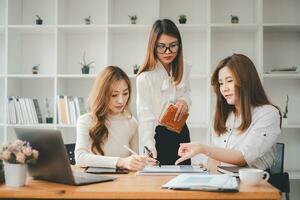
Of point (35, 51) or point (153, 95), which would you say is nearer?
point (153, 95)

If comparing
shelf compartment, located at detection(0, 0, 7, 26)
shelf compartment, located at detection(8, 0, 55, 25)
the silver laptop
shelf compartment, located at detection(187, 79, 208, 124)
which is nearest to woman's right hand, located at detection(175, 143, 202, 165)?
the silver laptop

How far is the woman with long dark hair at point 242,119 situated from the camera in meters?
1.87

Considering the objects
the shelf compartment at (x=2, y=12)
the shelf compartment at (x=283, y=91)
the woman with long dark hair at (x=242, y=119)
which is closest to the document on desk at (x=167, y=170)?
the woman with long dark hair at (x=242, y=119)

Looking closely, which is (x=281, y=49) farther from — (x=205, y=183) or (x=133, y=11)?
(x=205, y=183)

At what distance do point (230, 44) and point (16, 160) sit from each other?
2.77 meters

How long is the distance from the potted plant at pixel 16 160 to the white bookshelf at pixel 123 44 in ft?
7.17

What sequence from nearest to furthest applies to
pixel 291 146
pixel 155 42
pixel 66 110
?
pixel 155 42 → pixel 66 110 → pixel 291 146

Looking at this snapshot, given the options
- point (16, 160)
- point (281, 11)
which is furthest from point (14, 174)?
point (281, 11)

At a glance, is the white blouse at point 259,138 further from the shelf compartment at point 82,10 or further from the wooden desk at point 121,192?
the shelf compartment at point 82,10

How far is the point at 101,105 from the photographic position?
222 cm

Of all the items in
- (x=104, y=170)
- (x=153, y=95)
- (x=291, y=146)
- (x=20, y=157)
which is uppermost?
(x=153, y=95)

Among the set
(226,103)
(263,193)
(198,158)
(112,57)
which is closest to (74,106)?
(112,57)

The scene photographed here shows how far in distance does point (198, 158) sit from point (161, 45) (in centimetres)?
165

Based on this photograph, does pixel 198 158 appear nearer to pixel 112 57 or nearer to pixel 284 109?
pixel 284 109
